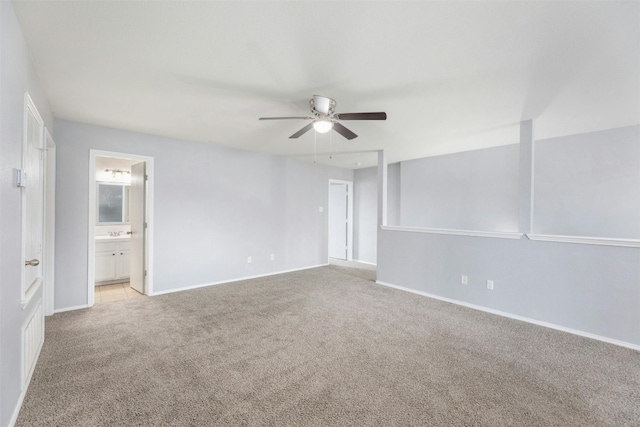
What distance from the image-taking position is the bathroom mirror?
5266 millimetres

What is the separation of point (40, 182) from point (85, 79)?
1.04 meters

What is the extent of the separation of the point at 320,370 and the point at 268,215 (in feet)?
12.3

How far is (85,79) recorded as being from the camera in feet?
8.11

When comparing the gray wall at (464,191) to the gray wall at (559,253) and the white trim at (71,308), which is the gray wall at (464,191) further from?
the white trim at (71,308)

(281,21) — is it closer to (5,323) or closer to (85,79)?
(85,79)

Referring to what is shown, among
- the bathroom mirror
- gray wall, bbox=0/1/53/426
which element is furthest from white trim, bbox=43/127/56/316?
the bathroom mirror

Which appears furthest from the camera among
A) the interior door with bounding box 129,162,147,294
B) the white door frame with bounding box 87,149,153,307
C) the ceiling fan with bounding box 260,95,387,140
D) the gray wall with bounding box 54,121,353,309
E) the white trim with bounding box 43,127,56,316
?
the interior door with bounding box 129,162,147,294

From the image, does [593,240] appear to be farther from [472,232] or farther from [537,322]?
[472,232]

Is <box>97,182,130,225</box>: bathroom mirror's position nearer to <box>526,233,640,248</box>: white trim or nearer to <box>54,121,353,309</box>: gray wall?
<box>54,121,353,309</box>: gray wall

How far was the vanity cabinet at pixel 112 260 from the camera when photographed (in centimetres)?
485

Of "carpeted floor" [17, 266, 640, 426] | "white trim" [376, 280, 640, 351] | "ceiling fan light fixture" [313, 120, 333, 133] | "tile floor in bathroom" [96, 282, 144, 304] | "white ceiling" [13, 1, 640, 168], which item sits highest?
"white ceiling" [13, 1, 640, 168]

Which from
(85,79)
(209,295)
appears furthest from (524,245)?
(85,79)

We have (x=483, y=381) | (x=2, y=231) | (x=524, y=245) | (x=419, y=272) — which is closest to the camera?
(x=2, y=231)

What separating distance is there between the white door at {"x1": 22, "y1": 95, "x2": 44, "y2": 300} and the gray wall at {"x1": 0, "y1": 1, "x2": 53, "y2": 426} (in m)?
0.16
